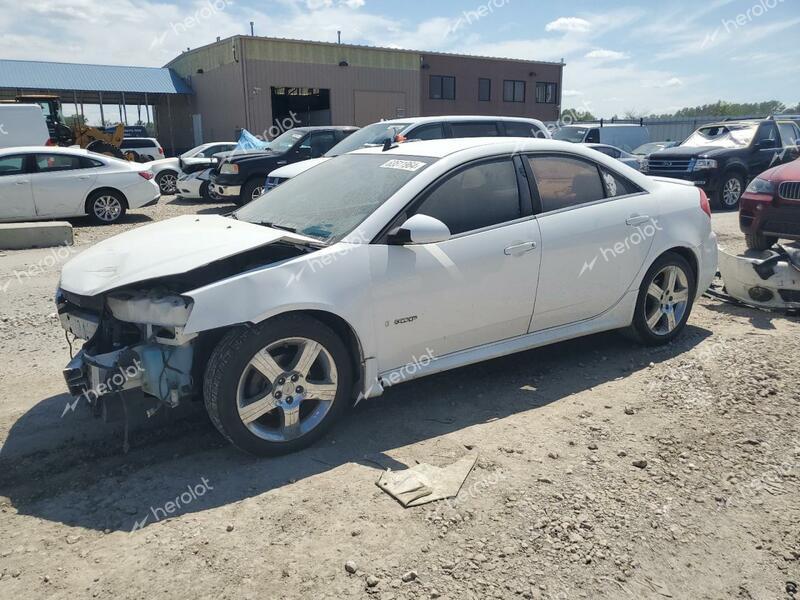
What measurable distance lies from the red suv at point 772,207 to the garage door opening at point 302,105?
102ft

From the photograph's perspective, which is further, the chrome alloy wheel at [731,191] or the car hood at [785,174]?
the chrome alloy wheel at [731,191]

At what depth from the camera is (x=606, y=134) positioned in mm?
20609

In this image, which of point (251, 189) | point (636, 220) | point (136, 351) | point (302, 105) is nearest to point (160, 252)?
point (136, 351)

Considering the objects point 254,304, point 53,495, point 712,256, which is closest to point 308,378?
point 254,304

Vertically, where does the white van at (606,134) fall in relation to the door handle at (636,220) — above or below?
above

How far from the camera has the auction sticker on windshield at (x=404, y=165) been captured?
13.3 ft

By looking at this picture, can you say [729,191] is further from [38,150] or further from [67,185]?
[38,150]

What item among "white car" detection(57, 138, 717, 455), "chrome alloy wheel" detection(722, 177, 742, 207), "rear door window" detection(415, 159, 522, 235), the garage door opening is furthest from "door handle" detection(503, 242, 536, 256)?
the garage door opening

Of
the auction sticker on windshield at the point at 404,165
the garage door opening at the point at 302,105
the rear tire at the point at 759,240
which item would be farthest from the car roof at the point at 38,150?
the garage door opening at the point at 302,105

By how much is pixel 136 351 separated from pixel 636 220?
3.59m

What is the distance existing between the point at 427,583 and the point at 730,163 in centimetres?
1451

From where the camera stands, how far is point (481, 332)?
4086mm

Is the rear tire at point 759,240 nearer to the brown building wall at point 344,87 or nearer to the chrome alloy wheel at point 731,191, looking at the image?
the chrome alloy wheel at point 731,191

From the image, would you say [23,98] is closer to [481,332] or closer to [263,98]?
[263,98]
